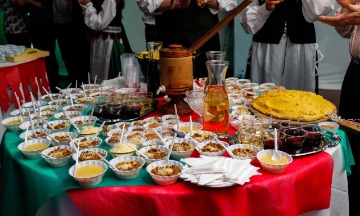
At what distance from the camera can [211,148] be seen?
1626 mm

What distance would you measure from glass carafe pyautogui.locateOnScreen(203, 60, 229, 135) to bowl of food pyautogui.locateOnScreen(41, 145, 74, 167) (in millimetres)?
667

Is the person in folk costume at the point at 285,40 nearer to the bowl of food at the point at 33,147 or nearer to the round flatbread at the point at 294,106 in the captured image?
the round flatbread at the point at 294,106

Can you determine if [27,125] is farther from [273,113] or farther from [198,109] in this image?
[273,113]

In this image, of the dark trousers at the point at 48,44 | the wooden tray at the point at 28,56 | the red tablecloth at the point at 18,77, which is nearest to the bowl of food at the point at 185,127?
the red tablecloth at the point at 18,77

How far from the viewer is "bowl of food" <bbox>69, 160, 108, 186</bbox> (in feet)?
4.51

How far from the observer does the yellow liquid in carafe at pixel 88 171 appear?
1.43 m

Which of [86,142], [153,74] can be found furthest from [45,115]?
[153,74]

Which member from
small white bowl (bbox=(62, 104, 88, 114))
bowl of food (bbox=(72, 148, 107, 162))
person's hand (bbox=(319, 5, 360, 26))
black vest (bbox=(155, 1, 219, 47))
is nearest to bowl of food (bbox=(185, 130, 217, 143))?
bowl of food (bbox=(72, 148, 107, 162))

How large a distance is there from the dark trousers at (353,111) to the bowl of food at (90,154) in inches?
70.8

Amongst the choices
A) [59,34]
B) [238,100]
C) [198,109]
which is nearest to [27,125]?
[198,109]

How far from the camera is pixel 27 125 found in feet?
6.29

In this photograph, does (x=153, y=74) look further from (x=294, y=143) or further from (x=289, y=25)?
(x=289, y=25)

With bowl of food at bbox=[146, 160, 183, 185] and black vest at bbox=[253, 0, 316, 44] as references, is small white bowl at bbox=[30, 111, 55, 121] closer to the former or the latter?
bowl of food at bbox=[146, 160, 183, 185]

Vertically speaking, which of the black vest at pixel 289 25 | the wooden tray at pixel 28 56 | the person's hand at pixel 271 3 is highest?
the person's hand at pixel 271 3
